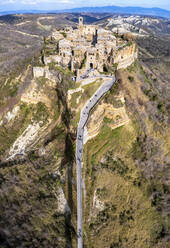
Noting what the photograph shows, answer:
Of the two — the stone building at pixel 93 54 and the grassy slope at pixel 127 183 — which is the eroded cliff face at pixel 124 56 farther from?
the grassy slope at pixel 127 183

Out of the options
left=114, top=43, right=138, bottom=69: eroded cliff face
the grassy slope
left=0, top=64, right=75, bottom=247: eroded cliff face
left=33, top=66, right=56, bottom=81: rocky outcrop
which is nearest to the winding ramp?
the grassy slope

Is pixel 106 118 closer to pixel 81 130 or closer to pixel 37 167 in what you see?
pixel 81 130

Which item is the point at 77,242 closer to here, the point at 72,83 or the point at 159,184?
the point at 159,184

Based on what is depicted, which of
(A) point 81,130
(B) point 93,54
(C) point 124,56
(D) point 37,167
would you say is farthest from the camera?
(C) point 124,56

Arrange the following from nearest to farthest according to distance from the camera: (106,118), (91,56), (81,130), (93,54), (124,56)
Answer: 1. (81,130)
2. (106,118)
3. (91,56)
4. (93,54)
5. (124,56)

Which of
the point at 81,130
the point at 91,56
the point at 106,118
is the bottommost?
the point at 81,130

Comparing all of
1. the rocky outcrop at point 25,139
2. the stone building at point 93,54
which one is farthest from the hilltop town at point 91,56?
the rocky outcrop at point 25,139

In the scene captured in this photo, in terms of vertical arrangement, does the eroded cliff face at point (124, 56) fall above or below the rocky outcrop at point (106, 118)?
above

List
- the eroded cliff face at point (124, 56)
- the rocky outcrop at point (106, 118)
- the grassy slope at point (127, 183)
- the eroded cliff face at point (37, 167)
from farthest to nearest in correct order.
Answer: the eroded cliff face at point (124, 56)
the rocky outcrop at point (106, 118)
the grassy slope at point (127, 183)
the eroded cliff face at point (37, 167)

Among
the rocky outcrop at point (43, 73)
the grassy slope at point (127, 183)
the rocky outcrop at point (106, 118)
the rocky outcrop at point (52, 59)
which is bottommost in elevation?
the grassy slope at point (127, 183)

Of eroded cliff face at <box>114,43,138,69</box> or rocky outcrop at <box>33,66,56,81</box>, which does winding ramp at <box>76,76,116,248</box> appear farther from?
rocky outcrop at <box>33,66,56,81</box>

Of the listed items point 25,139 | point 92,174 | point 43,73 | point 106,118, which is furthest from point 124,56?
point 25,139

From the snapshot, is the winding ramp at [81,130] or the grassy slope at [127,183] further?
the grassy slope at [127,183]
